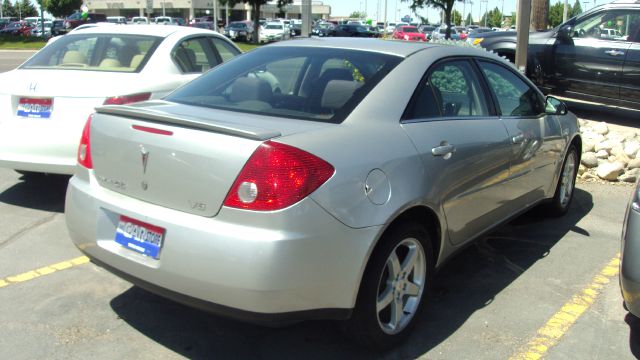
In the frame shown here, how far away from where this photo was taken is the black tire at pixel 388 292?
9.77 feet

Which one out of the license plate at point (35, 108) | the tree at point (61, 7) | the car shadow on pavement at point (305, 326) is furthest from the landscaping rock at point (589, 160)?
the tree at point (61, 7)

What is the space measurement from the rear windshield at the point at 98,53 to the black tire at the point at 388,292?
3.73 meters

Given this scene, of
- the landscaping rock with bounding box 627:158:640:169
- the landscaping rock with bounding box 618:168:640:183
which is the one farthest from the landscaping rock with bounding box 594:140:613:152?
the landscaping rock with bounding box 618:168:640:183

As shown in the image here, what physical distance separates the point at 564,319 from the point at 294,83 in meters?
2.18

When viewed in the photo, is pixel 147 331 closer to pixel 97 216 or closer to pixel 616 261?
pixel 97 216

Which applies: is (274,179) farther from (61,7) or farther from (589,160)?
(61,7)

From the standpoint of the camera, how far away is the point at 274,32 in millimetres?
49281

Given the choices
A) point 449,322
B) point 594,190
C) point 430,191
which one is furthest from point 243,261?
point 594,190

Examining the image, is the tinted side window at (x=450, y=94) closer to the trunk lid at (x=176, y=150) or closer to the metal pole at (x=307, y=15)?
the trunk lid at (x=176, y=150)

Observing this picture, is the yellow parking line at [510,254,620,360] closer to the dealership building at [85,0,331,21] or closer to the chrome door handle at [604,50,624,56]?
the chrome door handle at [604,50,624,56]

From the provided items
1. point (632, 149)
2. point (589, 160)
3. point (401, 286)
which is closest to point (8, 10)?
point (589, 160)

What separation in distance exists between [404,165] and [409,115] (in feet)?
1.35

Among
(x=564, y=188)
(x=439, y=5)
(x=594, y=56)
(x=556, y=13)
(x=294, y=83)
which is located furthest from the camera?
(x=556, y=13)

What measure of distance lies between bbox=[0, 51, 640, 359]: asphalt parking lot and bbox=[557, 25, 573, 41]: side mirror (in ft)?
18.7
